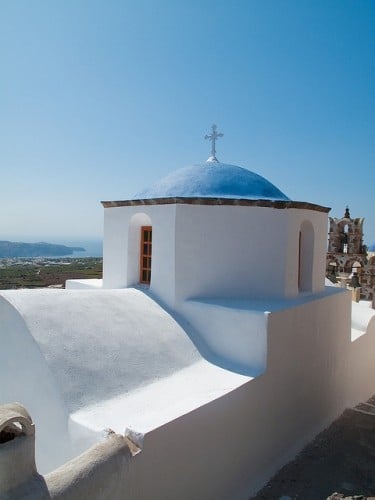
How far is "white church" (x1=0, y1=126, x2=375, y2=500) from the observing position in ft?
12.7

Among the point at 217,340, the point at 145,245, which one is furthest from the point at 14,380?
the point at 145,245

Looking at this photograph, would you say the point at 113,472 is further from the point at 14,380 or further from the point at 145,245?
the point at 145,245

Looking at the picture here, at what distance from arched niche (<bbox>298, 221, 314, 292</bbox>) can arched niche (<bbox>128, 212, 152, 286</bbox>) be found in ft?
9.72

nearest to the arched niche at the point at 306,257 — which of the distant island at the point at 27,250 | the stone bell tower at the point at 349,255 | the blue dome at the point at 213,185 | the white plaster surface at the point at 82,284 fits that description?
the blue dome at the point at 213,185

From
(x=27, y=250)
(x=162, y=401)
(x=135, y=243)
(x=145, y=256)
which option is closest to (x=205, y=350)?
(x=162, y=401)

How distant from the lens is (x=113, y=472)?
3447mm

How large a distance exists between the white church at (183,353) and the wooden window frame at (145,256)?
0.02m

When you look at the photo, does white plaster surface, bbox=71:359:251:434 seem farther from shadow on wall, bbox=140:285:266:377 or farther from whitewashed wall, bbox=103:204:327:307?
whitewashed wall, bbox=103:204:327:307

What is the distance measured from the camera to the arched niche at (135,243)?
7.35 m

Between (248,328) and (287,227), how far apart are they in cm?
202

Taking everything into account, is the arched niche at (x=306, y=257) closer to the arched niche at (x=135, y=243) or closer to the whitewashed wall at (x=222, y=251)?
the whitewashed wall at (x=222, y=251)

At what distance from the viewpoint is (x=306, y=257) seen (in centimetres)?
779

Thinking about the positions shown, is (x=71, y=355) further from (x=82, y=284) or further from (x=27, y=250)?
(x=27, y=250)

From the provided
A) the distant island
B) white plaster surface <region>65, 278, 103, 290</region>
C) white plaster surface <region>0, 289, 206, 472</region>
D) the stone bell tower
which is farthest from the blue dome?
the distant island
